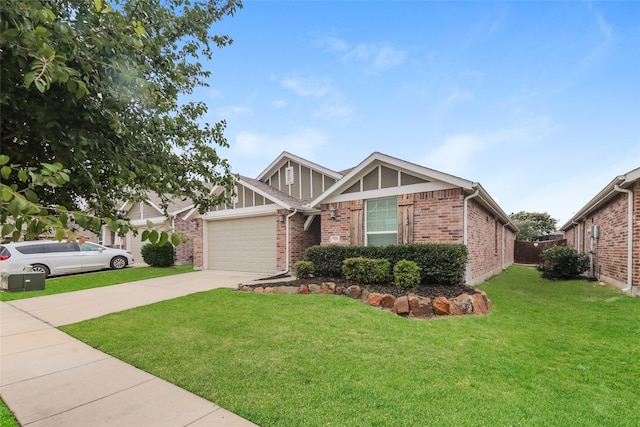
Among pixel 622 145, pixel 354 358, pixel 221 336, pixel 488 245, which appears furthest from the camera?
pixel 488 245

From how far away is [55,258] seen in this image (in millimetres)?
13164

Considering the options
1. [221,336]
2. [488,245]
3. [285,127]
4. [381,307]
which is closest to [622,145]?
[488,245]

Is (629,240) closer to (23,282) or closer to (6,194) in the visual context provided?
(6,194)

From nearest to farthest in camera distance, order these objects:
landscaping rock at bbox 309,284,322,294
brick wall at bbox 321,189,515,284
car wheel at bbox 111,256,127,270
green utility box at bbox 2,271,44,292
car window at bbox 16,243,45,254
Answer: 1. landscaping rock at bbox 309,284,322,294
2. brick wall at bbox 321,189,515,284
3. green utility box at bbox 2,271,44,292
4. car window at bbox 16,243,45,254
5. car wheel at bbox 111,256,127,270

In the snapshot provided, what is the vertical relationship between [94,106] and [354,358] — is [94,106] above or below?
above

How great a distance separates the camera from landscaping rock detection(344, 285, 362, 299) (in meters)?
7.74

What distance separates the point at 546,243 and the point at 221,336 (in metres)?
24.6

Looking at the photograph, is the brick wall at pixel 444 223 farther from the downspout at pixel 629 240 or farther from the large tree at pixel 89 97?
the large tree at pixel 89 97

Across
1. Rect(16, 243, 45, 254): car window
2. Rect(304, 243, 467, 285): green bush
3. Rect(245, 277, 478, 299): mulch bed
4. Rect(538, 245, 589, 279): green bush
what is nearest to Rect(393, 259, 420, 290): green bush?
Rect(245, 277, 478, 299): mulch bed

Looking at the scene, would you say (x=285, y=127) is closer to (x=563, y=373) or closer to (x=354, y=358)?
(x=354, y=358)

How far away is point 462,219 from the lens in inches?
345

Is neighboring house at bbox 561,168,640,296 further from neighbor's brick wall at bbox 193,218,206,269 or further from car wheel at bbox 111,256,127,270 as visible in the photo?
car wheel at bbox 111,256,127,270

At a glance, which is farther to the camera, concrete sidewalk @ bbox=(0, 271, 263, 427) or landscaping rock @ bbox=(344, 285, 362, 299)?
landscaping rock @ bbox=(344, 285, 362, 299)

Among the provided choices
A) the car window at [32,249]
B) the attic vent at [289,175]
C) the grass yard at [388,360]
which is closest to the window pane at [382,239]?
the grass yard at [388,360]
